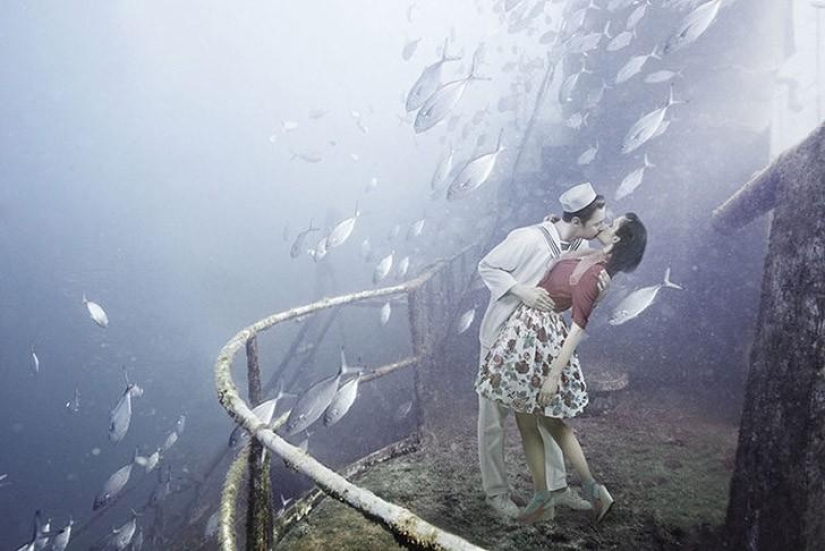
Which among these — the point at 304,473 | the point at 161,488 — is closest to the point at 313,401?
the point at 304,473

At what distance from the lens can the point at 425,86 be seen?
5730 millimetres

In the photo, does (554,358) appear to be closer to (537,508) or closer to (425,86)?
(537,508)

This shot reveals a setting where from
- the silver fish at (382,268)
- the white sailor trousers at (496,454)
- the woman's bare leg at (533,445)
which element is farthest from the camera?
the silver fish at (382,268)

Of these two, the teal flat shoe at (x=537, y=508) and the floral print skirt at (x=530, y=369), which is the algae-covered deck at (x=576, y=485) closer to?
the teal flat shoe at (x=537, y=508)

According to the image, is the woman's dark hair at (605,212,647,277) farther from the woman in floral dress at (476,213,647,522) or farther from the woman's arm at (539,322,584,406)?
the woman's arm at (539,322,584,406)

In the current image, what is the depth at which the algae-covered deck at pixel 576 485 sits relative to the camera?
106 inches

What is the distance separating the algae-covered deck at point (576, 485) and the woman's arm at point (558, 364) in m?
0.95

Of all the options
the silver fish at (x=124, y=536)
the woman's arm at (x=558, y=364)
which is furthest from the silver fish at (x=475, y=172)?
the silver fish at (x=124, y=536)

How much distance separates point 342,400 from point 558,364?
6.57ft

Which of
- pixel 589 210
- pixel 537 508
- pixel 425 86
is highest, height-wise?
pixel 425 86

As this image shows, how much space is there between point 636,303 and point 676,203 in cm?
451

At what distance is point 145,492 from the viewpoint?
23203mm

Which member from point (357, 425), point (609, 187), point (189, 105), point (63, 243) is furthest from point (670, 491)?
point (189, 105)

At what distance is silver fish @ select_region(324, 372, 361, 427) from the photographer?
366cm
